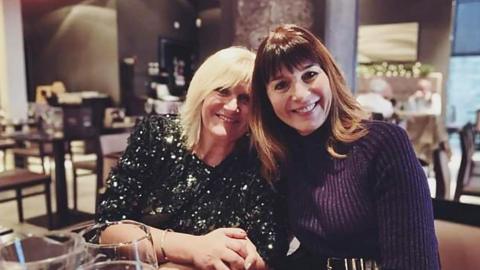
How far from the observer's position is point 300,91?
46.1 inches

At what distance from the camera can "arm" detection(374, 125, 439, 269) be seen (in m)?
1.04

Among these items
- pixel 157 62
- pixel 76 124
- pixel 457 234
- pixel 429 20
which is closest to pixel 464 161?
pixel 457 234

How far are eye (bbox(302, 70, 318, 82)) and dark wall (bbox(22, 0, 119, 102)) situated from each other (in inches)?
347

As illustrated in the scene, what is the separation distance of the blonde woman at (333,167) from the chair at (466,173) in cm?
289

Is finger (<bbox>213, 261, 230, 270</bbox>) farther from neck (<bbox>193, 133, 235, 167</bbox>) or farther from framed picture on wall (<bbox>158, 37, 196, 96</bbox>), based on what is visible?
framed picture on wall (<bbox>158, 37, 196, 96</bbox>)

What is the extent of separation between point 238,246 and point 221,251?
0.05 metres

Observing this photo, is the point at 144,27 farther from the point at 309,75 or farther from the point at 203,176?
the point at 309,75

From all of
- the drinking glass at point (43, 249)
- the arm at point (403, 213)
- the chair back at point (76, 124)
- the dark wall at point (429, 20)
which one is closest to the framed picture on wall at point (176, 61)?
the dark wall at point (429, 20)

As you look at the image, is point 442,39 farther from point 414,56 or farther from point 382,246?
point 382,246

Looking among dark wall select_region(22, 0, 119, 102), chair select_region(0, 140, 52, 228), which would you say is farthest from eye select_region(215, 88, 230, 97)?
dark wall select_region(22, 0, 119, 102)

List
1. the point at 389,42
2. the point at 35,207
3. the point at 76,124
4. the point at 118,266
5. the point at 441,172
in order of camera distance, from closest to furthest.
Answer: the point at 118,266 < the point at 441,172 < the point at 76,124 < the point at 35,207 < the point at 389,42

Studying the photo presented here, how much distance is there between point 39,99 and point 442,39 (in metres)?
9.37

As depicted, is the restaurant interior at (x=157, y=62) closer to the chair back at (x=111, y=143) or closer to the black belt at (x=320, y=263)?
the chair back at (x=111, y=143)

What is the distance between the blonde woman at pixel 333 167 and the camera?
3.47 ft
